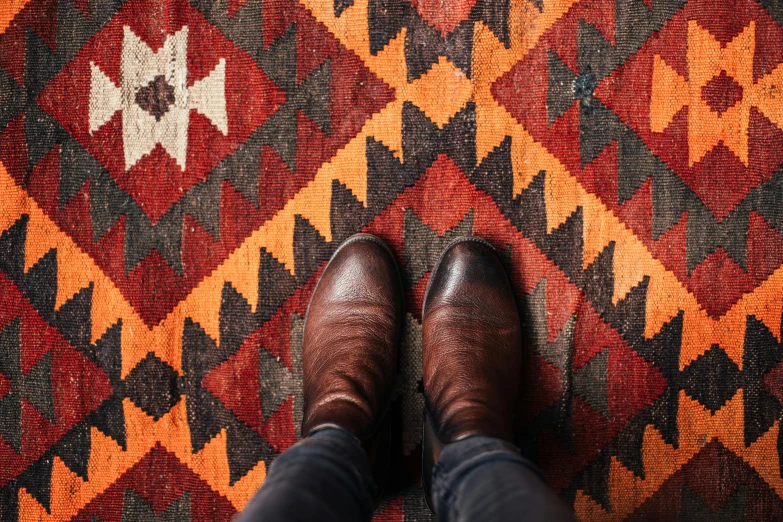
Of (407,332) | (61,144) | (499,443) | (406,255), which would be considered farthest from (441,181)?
(61,144)

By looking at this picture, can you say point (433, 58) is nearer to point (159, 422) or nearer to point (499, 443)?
point (499, 443)

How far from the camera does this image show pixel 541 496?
49 centimetres

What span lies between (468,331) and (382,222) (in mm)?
222

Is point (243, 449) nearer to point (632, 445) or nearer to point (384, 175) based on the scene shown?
point (384, 175)

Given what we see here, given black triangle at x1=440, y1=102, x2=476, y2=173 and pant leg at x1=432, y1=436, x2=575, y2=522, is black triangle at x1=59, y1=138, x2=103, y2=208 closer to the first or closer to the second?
black triangle at x1=440, y1=102, x2=476, y2=173

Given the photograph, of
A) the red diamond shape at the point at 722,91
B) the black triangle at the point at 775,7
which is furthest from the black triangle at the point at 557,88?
the black triangle at the point at 775,7

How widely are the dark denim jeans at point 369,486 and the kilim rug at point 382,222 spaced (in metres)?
0.25

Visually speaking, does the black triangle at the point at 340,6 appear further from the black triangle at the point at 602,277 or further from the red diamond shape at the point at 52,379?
the red diamond shape at the point at 52,379

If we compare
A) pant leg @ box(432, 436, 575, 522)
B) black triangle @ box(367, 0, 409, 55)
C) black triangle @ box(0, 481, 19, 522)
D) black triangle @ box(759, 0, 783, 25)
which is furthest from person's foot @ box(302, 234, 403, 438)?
black triangle @ box(759, 0, 783, 25)

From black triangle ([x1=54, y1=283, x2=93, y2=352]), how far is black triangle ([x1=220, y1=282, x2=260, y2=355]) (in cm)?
23

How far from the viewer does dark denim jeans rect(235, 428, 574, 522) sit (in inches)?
19.3

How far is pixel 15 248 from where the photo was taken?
34.2 inches

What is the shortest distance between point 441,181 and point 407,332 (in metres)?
0.25

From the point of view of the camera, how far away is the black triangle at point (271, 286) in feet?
2.78
